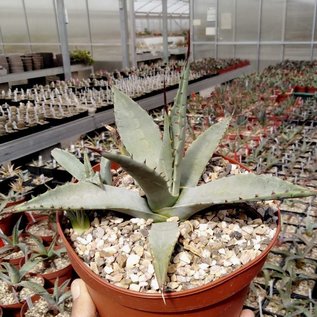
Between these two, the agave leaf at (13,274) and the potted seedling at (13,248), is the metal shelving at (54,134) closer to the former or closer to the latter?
the potted seedling at (13,248)

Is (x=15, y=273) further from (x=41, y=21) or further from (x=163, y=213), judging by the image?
(x=41, y=21)

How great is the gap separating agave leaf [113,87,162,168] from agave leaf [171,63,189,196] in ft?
0.33

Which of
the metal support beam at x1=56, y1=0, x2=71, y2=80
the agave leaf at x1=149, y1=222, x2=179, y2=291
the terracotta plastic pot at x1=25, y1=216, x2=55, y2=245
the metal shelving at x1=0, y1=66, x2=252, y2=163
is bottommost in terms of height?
the terracotta plastic pot at x1=25, y1=216, x2=55, y2=245

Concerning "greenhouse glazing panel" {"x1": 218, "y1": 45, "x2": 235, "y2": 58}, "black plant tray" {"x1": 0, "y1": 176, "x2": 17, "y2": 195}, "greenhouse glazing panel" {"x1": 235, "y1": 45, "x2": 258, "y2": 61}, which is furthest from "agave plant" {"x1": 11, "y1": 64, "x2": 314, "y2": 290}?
"greenhouse glazing panel" {"x1": 218, "y1": 45, "x2": 235, "y2": 58}

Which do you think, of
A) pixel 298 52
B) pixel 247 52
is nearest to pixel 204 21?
pixel 247 52

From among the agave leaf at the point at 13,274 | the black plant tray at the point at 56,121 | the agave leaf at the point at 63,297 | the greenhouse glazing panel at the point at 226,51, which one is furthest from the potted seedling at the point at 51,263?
the greenhouse glazing panel at the point at 226,51

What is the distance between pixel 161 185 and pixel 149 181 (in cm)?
3

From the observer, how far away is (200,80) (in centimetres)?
576

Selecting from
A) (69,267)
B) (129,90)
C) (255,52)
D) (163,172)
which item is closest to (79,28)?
(255,52)

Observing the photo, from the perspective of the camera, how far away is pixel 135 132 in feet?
2.69

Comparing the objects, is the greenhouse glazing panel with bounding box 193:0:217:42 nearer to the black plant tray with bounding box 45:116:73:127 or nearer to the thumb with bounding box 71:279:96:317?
the black plant tray with bounding box 45:116:73:127

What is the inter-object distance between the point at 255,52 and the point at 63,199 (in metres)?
8.58

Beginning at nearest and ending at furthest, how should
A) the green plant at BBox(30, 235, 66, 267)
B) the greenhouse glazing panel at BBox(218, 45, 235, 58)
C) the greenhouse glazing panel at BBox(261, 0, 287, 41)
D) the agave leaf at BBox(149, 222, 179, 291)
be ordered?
1. the agave leaf at BBox(149, 222, 179, 291)
2. the green plant at BBox(30, 235, 66, 267)
3. the greenhouse glazing panel at BBox(261, 0, 287, 41)
4. the greenhouse glazing panel at BBox(218, 45, 235, 58)

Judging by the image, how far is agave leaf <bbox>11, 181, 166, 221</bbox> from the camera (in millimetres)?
659
